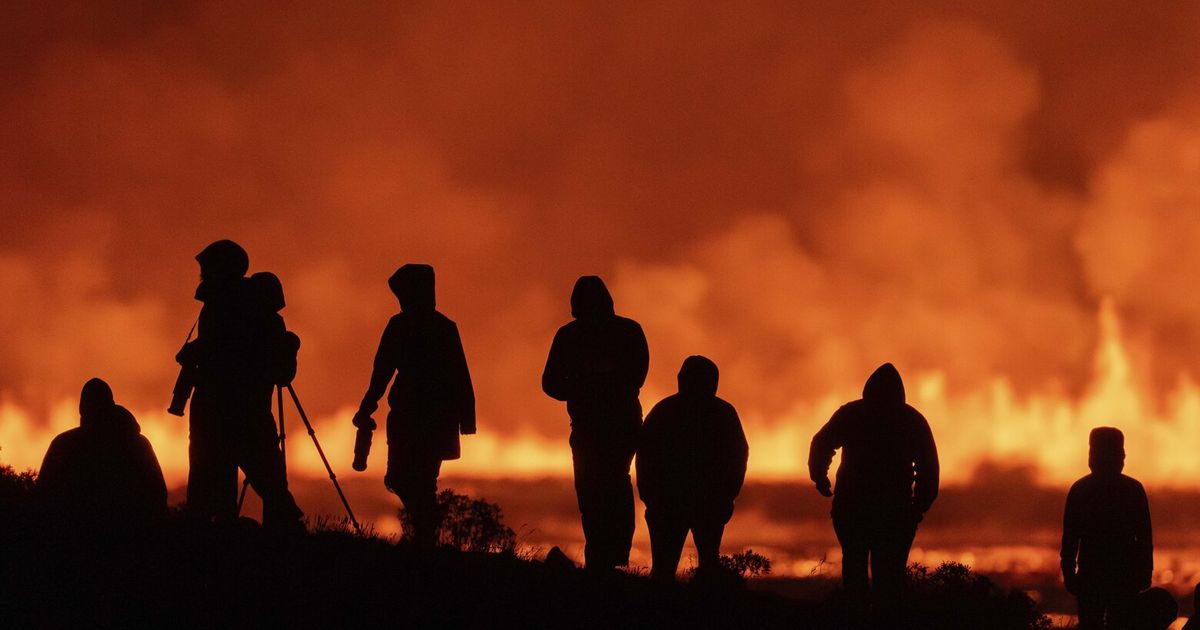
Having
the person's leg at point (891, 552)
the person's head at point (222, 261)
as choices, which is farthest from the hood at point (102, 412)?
the person's leg at point (891, 552)

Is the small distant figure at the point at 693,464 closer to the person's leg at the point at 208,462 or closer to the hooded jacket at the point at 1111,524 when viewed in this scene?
the hooded jacket at the point at 1111,524

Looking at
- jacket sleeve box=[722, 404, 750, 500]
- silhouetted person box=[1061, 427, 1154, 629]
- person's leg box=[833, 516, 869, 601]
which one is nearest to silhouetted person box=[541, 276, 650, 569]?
jacket sleeve box=[722, 404, 750, 500]

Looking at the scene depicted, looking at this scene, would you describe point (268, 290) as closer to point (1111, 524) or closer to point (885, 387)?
point (885, 387)

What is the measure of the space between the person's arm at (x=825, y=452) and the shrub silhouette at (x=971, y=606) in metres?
1.46

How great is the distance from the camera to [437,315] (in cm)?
1866

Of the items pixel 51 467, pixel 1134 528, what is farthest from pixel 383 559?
pixel 1134 528

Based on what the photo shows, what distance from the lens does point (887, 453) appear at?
17391 millimetres

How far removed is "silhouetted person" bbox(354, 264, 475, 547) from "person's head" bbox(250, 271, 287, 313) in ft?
4.06

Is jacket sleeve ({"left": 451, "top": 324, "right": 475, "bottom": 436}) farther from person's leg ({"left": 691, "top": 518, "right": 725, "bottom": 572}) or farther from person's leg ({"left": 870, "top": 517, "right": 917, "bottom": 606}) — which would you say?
person's leg ({"left": 870, "top": 517, "right": 917, "bottom": 606})

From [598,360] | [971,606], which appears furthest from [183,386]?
[971,606]

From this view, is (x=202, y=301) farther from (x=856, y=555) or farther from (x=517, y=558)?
(x=856, y=555)

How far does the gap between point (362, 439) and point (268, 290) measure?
194 cm

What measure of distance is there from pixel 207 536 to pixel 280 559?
1183 mm

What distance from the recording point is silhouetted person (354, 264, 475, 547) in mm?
18469
